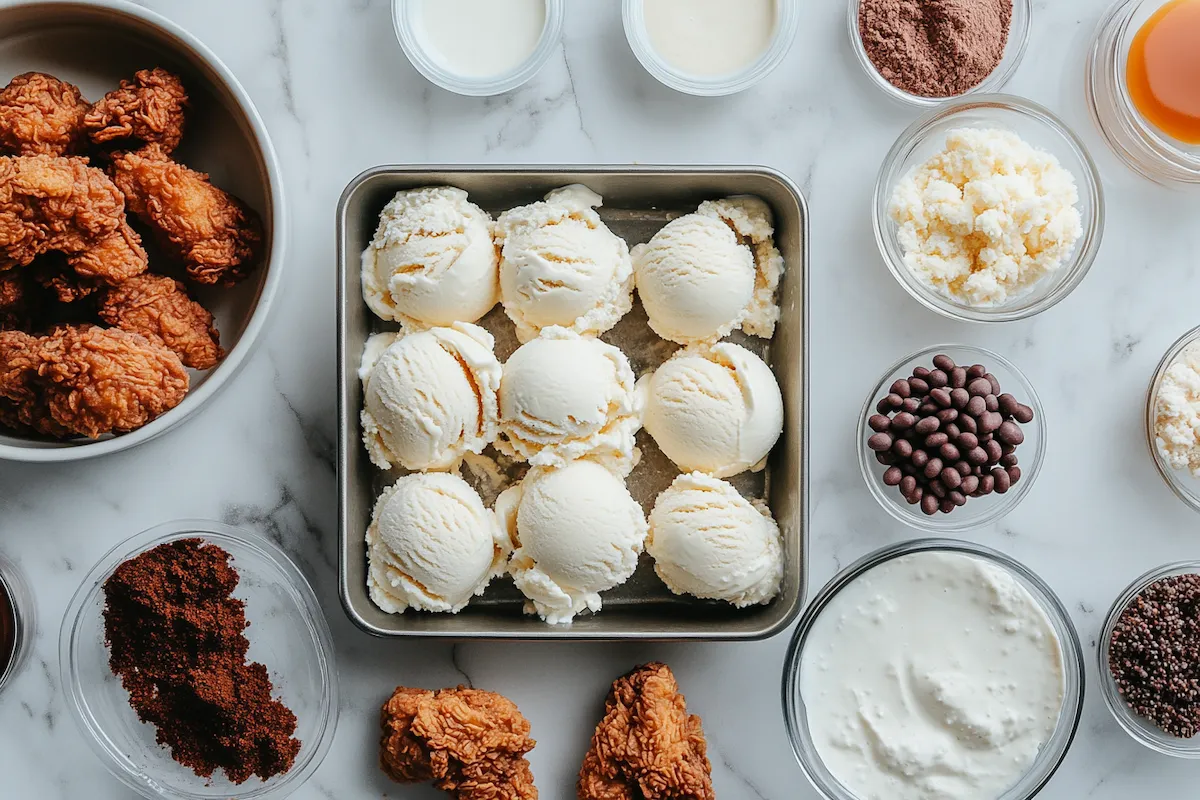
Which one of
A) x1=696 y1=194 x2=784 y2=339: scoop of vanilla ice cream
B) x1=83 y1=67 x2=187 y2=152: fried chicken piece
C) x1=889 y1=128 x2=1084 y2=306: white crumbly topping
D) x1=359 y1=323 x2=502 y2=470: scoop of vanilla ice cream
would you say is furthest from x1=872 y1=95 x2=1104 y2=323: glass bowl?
x1=83 y1=67 x2=187 y2=152: fried chicken piece

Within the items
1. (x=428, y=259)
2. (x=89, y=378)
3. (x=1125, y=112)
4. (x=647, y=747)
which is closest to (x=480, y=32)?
(x=428, y=259)

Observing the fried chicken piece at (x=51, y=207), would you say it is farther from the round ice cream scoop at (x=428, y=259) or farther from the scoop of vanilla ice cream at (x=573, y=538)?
the scoop of vanilla ice cream at (x=573, y=538)

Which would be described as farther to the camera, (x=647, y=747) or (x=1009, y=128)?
(x=1009, y=128)

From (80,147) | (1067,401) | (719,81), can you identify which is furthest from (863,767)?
(80,147)

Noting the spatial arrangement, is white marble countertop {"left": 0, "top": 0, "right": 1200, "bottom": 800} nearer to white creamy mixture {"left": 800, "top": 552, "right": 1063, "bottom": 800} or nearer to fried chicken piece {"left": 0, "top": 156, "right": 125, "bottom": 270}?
white creamy mixture {"left": 800, "top": 552, "right": 1063, "bottom": 800}

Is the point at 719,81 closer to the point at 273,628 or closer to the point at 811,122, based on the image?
the point at 811,122

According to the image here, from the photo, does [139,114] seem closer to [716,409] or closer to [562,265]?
[562,265]

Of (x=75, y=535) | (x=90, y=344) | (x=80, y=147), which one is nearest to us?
(x=90, y=344)
